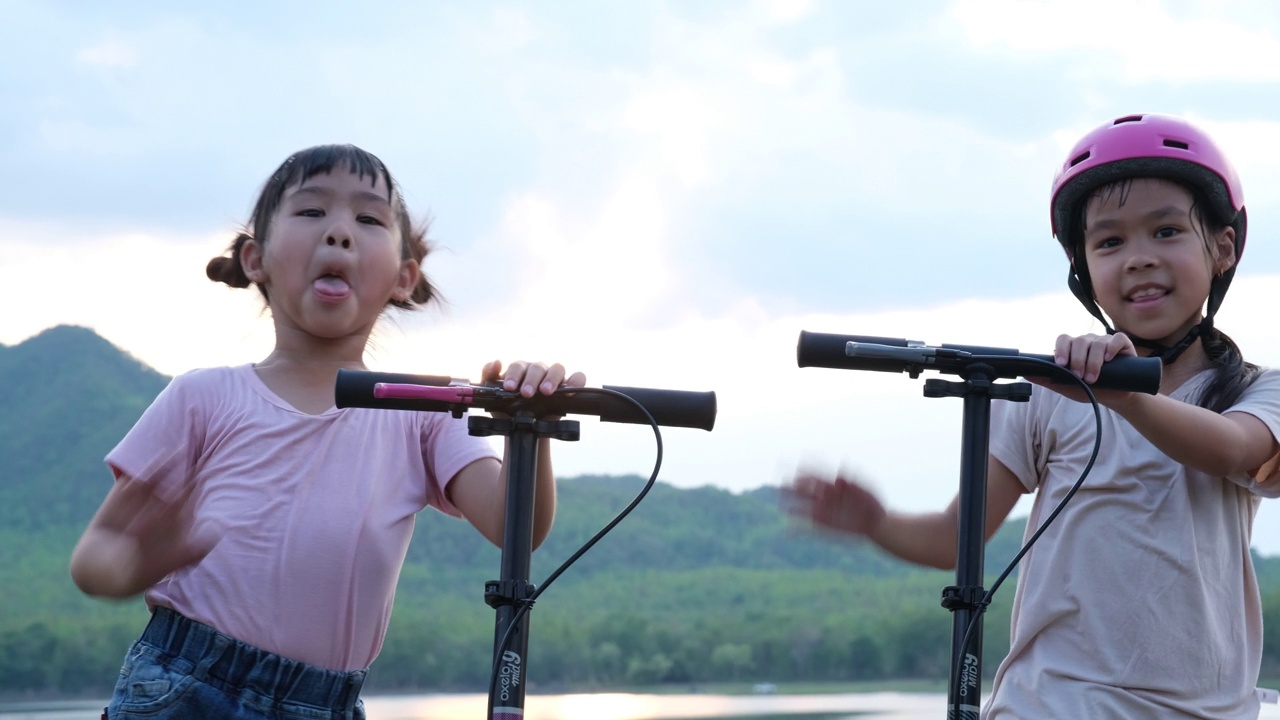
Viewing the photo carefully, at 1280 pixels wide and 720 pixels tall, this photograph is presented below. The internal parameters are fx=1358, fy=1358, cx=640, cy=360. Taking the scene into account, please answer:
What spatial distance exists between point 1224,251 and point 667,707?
1247 inches

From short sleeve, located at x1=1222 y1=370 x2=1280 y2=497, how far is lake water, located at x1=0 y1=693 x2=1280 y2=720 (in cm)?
1895

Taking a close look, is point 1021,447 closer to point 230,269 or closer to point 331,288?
point 331,288

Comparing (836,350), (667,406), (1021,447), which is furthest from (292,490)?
(1021,447)

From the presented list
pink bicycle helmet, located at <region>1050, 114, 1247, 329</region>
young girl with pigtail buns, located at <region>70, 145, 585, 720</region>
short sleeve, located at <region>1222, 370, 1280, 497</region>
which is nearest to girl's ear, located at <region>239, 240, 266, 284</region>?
young girl with pigtail buns, located at <region>70, 145, 585, 720</region>

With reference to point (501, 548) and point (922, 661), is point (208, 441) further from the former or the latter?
point (922, 661)

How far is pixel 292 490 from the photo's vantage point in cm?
345

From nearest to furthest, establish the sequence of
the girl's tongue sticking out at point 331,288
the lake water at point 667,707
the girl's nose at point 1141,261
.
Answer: the girl's tongue sticking out at point 331,288 < the girl's nose at point 1141,261 < the lake water at point 667,707

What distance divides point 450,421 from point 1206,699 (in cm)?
205

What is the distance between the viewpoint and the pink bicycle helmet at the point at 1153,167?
384 centimetres

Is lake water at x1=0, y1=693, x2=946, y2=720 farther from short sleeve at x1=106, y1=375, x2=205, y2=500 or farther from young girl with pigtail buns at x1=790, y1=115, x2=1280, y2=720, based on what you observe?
short sleeve at x1=106, y1=375, x2=205, y2=500

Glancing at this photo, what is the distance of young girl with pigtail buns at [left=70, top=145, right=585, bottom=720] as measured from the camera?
10.6ft

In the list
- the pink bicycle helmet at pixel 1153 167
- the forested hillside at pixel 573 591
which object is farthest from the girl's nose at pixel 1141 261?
the forested hillside at pixel 573 591

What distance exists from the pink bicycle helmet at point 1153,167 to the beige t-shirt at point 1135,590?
0.48 meters

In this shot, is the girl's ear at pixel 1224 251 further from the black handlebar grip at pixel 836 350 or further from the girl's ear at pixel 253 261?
the girl's ear at pixel 253 261
